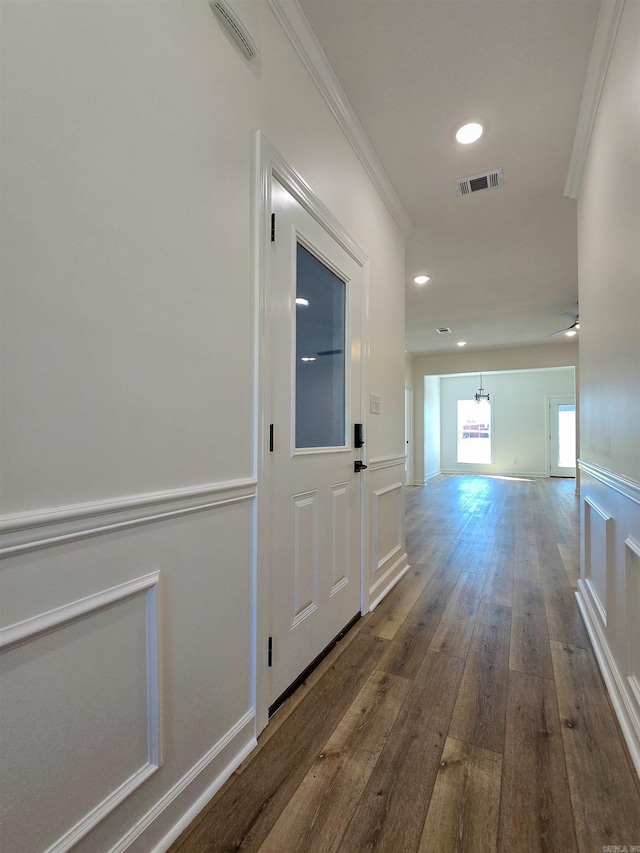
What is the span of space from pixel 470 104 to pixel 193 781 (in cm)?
307

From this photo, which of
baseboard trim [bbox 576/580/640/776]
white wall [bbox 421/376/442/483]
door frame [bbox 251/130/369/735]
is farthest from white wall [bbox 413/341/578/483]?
door frame [bbox 251/130/369/735]

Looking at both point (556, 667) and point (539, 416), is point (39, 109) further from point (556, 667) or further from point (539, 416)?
point (539, 416)

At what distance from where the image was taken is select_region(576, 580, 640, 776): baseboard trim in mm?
1335

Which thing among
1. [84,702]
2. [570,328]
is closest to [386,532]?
[84,702]

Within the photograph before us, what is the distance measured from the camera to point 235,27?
1264 millimetres

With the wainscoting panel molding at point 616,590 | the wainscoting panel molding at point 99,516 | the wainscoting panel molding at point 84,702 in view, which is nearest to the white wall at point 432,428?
the wainscoting panel molding at point 616,590

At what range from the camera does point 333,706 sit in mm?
1562

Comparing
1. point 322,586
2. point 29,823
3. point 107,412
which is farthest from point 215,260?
point 322,586

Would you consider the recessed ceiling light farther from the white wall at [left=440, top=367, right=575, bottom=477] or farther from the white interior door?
the white interior door

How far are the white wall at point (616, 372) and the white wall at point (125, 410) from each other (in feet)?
4.45

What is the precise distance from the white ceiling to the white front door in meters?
0.78

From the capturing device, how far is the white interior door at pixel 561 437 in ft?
31.7

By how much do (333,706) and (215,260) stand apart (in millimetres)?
1723

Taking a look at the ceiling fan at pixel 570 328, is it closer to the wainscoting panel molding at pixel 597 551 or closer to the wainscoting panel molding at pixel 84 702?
the wainscoting panel molding at pixel 597 551
